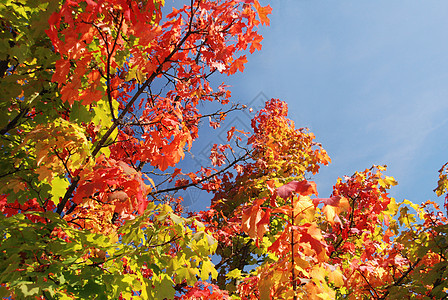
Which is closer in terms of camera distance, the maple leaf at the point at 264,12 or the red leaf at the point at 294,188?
the red leaf at the point at 294,188

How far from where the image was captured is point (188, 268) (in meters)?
3.09

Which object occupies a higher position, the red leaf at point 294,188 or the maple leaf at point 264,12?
the maple leaf at point 264,12

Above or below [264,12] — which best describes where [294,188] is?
below

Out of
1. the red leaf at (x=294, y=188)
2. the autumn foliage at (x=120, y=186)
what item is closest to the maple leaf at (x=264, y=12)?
the autumn foliage at (x=120, y=186)

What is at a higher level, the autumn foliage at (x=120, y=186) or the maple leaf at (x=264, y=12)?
the maple leaf at (x=264, y=12)

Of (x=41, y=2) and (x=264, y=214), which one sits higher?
(x=41, y=2)

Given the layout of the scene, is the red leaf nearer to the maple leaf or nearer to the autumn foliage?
the autumn foliage

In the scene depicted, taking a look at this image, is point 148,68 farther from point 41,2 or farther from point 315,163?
point 315,163

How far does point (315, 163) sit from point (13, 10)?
28.7 feet

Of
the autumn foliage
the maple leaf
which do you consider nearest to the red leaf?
the autumn foliage

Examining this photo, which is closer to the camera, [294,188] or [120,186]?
[294,188]


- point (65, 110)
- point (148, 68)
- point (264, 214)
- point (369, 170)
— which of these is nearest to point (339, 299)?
point (369, 170)

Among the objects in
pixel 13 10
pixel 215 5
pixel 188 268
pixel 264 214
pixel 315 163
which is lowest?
pixel 188 268

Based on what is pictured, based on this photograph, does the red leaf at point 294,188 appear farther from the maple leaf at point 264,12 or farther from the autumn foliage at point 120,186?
the maple leaf at point 264,12
